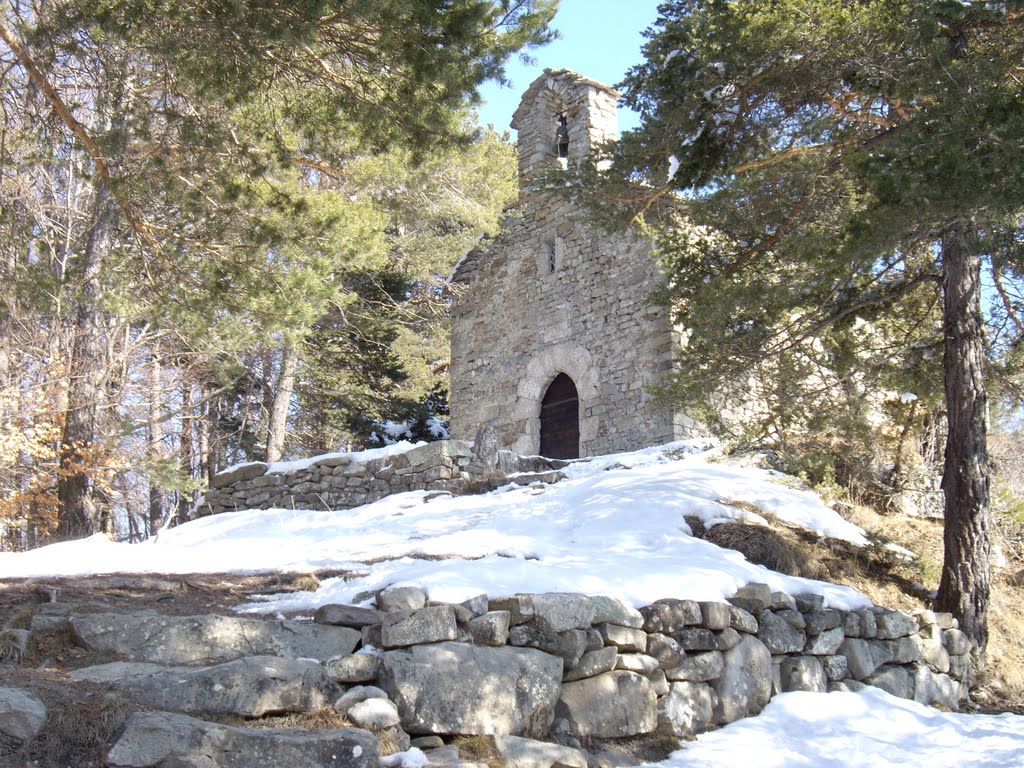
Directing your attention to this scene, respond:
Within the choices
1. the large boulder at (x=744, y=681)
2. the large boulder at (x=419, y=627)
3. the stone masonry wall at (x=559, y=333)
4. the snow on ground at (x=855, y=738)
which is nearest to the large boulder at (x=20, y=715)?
the large boulder at (x=419, y=627)

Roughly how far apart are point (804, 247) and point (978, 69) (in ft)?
5.54

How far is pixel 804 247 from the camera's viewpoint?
694cm

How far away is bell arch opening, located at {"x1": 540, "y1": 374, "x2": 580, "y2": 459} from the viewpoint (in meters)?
13.1

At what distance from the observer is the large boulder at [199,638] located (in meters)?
4.17

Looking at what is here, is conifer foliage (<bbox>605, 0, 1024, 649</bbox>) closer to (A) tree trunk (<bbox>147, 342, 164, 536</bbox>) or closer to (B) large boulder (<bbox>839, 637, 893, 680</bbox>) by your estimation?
(B) large boulder (<bbox>839, 637, 893, 680</bbox>)

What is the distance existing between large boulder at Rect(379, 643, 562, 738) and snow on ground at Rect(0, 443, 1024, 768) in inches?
19.3

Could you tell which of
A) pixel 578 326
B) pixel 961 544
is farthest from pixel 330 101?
pixel 578 326

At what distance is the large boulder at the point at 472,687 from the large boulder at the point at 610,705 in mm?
147

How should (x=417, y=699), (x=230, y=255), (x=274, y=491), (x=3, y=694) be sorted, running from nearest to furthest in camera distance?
(x=3, y=694)
(x=417, y=699)
(x=230, y=255)
(x=274, y=491)

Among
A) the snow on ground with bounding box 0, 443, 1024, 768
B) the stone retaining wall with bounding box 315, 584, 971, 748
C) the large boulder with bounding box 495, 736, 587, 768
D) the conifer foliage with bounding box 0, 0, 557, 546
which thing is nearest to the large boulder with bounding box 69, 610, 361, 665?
the stone retaining wall with bounding box 315, 584, 971, 748

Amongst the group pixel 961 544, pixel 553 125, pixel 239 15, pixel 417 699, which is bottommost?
pixel 417 699

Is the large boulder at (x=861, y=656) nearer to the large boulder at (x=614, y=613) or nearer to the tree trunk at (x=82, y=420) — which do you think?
the large boulder at (x=614, y=613)

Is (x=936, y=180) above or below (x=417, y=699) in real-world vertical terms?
above

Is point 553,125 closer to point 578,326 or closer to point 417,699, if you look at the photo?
point 578,326
